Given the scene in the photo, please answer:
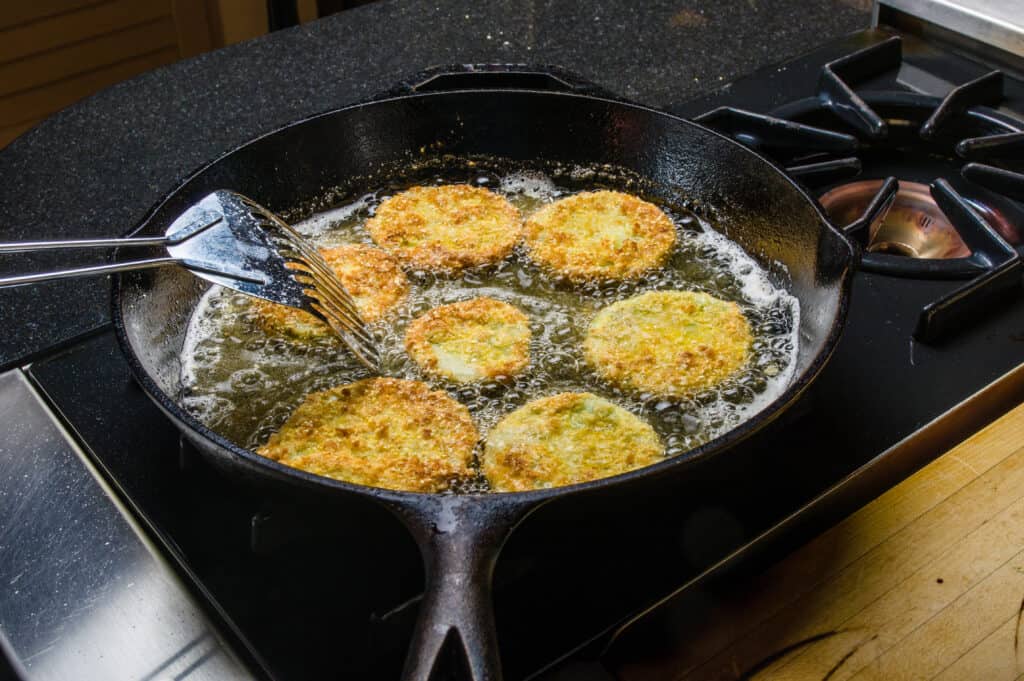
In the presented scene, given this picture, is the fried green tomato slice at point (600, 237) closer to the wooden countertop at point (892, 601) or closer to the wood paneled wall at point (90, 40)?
the wooden countertop at point (892, 601)

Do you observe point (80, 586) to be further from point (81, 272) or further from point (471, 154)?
point (471, 154)

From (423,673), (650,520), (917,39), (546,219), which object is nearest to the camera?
(423,673)

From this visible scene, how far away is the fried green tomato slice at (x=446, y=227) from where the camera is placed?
140 centimetres

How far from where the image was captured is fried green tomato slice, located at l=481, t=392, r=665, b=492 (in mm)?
1036

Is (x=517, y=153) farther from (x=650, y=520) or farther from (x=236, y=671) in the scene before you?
(x=236, y=671)

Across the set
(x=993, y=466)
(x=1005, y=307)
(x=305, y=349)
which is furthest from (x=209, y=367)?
(x=1005, y=307)

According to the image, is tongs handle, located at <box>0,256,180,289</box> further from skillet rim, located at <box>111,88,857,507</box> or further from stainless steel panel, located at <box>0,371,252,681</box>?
stainless steel panel, located at <box>0,371,252,681</box>

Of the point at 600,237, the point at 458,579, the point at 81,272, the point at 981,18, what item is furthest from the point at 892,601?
the point at 981,18

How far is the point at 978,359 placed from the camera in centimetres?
119

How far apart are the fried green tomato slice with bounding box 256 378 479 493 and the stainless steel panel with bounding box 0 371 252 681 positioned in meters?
0.19

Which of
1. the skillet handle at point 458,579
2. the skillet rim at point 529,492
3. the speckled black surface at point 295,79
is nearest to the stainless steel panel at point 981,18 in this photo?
the speckled black surface at point 295,79

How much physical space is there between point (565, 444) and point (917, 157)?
0.99m

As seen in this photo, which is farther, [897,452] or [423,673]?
[897,452]

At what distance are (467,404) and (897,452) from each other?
0.55 metres
